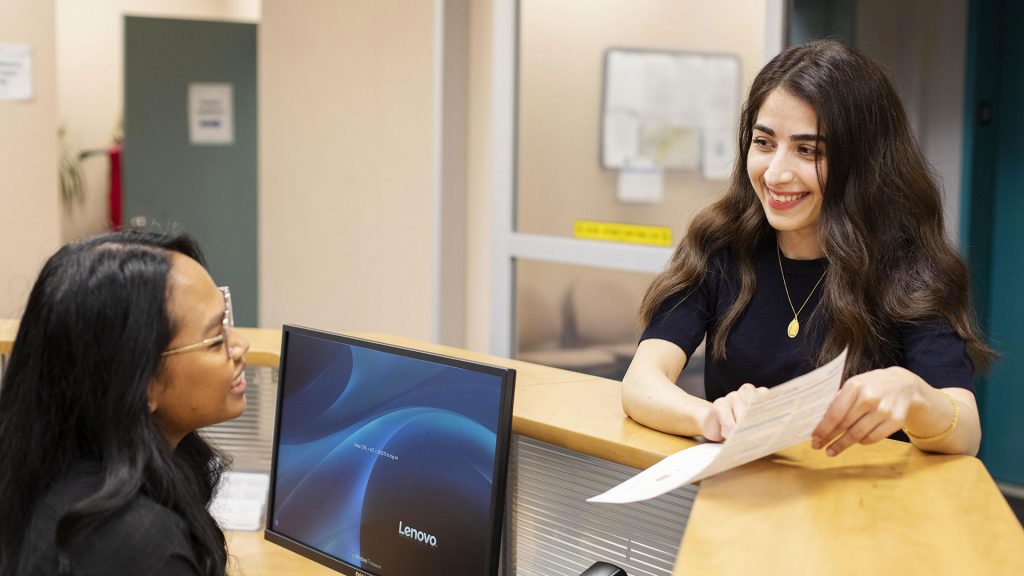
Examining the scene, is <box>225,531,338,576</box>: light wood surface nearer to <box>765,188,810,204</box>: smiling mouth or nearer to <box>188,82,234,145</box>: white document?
<box>765,188,810,204</box>: smiling mouth

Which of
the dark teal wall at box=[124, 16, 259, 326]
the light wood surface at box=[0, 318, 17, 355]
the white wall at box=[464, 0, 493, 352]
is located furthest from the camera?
the dark teal wall at box=[124, 16, 259, 326]

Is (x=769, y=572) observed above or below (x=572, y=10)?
below

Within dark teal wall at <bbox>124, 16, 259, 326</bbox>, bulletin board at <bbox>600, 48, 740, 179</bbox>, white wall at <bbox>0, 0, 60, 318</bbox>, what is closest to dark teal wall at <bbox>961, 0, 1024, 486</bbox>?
bulletin board at <bbox>600, 48, 740, 179</bbox>

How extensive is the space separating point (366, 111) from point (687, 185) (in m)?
1.68

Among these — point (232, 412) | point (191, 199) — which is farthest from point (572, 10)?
point (191, 199)

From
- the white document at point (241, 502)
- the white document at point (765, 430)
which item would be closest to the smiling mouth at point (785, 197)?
the white document at point (765, 430)

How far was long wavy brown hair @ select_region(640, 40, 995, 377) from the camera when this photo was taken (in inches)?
63.6

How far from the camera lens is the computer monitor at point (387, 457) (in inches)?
56.5

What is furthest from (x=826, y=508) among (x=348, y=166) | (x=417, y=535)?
(x=348, y=166)

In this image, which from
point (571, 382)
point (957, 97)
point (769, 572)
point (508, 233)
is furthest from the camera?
point (508, 233)

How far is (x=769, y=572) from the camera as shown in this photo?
97cm

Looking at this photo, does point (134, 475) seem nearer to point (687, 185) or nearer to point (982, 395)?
point (687, 185)

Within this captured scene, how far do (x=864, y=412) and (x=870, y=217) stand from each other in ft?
1.69

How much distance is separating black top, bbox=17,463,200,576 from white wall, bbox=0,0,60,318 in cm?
346
